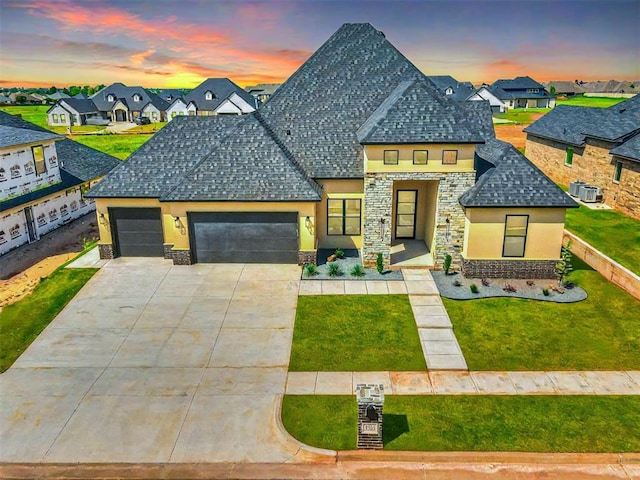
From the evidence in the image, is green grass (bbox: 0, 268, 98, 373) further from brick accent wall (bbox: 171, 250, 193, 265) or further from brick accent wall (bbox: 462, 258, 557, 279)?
brick accent wall (bbox: 462, 258, 557, 279)

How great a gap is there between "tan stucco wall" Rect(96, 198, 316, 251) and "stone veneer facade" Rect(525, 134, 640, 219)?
2058cm

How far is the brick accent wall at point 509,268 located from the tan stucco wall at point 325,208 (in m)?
5.42

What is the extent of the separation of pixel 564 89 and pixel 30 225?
15991 centimetres

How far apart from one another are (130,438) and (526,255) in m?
16.3

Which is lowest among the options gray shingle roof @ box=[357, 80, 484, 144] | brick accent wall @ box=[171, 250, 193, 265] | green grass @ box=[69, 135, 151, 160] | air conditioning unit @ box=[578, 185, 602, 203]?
brick accent wall @ box=[171, 250, 193, 265]

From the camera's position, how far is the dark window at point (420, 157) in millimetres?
19953

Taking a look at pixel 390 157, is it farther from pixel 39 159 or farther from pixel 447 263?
pixel 39 159

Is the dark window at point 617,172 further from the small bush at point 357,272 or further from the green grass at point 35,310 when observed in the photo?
the green grass at point 35,310

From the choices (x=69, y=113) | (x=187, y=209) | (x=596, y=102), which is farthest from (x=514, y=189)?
(x=596, y=102)

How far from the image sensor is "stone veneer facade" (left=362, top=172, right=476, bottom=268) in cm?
2022

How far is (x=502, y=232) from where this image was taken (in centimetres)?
1988

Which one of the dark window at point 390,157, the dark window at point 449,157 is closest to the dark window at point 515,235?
the dark window at point 449,157

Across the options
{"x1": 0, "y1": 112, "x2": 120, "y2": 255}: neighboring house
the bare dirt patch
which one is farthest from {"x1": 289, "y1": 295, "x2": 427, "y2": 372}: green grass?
{"x1": 0, "y1": 112, "x2": 120, "y2": 255}: neighboring house

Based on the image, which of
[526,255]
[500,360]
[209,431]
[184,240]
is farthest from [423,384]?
[184,240]
